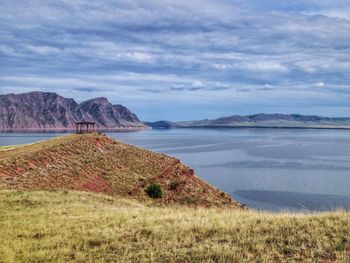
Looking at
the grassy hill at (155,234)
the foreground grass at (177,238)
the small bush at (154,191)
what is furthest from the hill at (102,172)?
the foreground grass at (177,238)

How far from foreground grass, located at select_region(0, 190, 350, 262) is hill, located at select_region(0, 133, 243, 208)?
1914 cm

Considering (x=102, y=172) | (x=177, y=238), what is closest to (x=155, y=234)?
(x=177, y=238)

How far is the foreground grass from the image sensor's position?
46.2 ft

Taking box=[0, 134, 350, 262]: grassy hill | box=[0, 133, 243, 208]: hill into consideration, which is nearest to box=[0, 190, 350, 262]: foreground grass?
box=[0, 134, 350, 262]: grassy hill

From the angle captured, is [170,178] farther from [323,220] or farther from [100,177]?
[323,220]

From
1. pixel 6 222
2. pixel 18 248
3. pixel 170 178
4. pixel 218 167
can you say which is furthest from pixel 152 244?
pixel 218 167

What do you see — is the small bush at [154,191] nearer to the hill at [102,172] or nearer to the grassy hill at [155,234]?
the hill at [102,172]

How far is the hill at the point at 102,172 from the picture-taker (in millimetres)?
42094

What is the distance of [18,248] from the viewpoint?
15.3 meters

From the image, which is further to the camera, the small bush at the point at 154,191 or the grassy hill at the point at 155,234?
the small bush at the point at 154,191

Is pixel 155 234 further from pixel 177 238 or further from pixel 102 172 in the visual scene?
pixel 102 172

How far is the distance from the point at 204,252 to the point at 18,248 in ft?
22.3

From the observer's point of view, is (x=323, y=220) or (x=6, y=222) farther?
(x=6, y=222)

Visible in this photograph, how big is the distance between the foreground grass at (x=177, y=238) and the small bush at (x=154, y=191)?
84.4 feet
